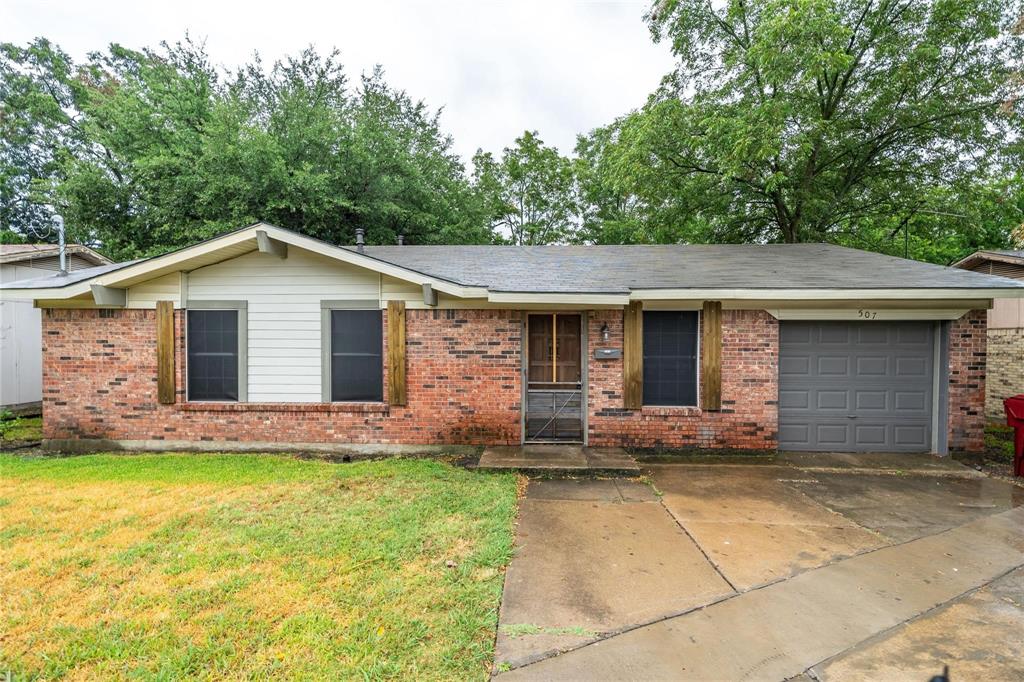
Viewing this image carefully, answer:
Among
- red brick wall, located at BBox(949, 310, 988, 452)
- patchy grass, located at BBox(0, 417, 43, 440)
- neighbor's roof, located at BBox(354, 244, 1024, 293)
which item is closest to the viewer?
neighbor's roof, located at BBox(354, 244, 1024, 293)

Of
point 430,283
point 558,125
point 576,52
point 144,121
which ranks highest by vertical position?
point 558,125

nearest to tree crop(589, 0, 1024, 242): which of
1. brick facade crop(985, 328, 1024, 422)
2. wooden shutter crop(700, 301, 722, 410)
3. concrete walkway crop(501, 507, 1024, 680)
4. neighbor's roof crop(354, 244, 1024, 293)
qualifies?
neighbor's roof crop(354, 244, 1024, 293)

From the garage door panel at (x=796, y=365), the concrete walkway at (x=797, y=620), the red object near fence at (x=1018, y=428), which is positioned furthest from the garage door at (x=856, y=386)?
the concrete walkway at (x=797, y=620)

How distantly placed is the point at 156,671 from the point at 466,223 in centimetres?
1499

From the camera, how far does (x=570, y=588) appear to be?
3109mm

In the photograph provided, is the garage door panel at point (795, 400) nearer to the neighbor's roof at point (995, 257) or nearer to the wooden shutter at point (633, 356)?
the wooden shutter at point (633, 356)

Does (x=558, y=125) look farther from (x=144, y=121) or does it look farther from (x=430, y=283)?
(x=430, y=283)

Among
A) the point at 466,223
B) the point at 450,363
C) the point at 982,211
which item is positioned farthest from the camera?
the point at 466,223

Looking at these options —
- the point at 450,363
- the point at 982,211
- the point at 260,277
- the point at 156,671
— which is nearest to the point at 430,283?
the point at 450,363

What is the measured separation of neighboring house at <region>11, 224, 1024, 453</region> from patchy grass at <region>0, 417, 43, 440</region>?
1488mm

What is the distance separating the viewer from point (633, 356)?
21.8 ft

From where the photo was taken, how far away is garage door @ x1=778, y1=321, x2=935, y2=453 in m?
6.58

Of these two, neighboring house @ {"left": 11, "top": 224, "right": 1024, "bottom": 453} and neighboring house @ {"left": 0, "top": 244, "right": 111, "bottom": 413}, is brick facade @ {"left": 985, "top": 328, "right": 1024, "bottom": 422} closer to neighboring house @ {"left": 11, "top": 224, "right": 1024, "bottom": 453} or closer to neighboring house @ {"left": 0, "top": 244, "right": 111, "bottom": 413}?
neighboring house @ {"left": 11, "top": 224, "right": 1024, "bottom": 453}

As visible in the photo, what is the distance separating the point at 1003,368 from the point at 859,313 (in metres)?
5.86
